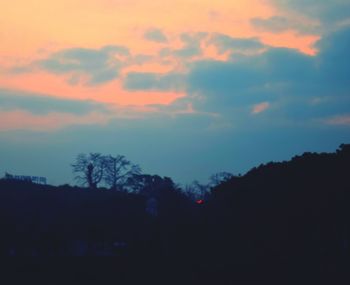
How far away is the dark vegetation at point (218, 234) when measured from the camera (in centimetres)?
2095

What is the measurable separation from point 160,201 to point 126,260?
44.1 feet

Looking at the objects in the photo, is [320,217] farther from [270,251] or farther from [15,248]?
[15,248]

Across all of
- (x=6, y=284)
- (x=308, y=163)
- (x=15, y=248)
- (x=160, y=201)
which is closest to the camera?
(x=6, y=284)

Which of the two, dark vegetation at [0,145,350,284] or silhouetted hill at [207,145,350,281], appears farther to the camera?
silhouetted hill at [207,145,350,281]

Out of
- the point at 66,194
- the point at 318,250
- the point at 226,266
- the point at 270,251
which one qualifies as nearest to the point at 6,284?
the point at 226,266

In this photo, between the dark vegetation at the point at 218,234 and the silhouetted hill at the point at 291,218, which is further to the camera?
the silhouetted hill at the point at 291,218

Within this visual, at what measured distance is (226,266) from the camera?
2209cm

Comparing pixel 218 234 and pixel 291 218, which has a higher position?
pixel 291 218

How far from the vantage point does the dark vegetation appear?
68.7 ft

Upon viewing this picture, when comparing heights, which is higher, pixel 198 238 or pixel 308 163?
pixel 308 163

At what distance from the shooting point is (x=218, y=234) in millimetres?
25781

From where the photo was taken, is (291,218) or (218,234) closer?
(291,218)

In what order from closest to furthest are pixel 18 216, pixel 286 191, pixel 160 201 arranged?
pixel 286 191, pixel 18 216, pixel 160 201

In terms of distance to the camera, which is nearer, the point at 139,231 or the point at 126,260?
the point at 126,260
